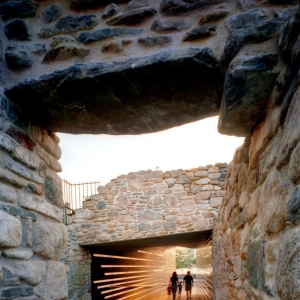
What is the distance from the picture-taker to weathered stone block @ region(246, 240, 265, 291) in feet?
4.96

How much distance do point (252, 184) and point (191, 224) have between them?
4882 millimetres

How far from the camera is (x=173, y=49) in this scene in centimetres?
153

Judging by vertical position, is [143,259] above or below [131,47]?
below

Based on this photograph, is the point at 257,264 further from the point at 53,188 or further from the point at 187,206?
the point at 187,206

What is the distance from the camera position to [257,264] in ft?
5.25

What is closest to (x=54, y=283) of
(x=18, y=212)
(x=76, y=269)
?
(x=18, y=212)

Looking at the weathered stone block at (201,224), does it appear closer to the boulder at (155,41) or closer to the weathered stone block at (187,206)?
the weathered stone block at (187,206)

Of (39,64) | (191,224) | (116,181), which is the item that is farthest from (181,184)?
(39,64)

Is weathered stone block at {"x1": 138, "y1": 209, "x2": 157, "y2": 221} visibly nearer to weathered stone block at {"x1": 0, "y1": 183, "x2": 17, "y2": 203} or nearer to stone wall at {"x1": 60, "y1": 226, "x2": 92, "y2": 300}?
stone wall at {"x1": 60, "y1": 226, "x2": 92, "y2": 300}

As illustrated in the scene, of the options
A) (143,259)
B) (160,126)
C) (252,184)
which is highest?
(160,126)

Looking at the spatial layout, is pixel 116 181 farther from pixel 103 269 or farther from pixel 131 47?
pixel 131 47

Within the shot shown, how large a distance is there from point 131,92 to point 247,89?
1.90 ft

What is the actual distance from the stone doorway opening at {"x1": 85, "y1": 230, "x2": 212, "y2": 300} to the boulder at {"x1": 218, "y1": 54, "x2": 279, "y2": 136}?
5.06 metres

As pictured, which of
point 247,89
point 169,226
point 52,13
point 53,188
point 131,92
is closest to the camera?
point 247,89
